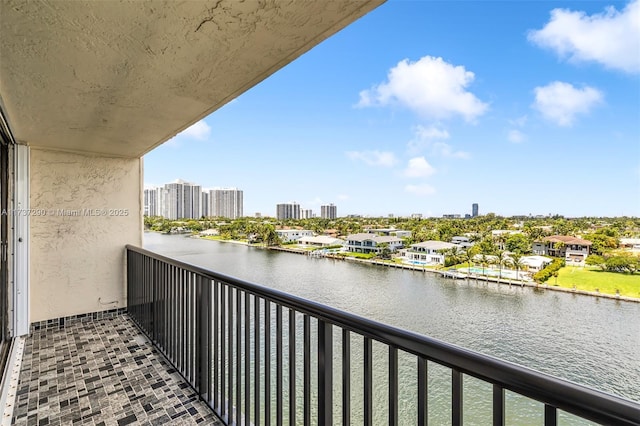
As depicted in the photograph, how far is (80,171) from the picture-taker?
3463mm

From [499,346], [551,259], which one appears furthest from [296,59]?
[499,346]

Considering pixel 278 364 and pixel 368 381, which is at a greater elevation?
pixel 368 381

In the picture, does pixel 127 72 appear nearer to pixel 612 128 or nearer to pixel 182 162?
pixel 612 128

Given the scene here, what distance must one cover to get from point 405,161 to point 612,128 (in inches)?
321

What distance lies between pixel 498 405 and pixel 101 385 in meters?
2.63

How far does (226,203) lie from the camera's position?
43.7 ft

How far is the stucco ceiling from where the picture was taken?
3.72 ft

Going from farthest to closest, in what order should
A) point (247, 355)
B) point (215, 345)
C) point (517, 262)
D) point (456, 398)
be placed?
point (517, 262), point (215, 345), point (247, 355), point (456, 398)

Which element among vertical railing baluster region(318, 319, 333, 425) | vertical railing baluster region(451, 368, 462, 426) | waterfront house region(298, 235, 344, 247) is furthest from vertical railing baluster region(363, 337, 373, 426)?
waterfront house region(298, 235, 344, 247)

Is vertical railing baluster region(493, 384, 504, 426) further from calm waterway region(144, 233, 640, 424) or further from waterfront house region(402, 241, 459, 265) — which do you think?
waterfront house region(402, 241, 459, 265)

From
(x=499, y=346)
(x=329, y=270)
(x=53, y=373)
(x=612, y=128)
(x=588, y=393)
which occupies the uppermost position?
(x=612, y=128)

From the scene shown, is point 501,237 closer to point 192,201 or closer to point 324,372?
point 324,372

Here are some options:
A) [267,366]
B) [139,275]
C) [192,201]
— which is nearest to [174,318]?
[139,275]

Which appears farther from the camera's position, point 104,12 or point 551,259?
point 551,259
